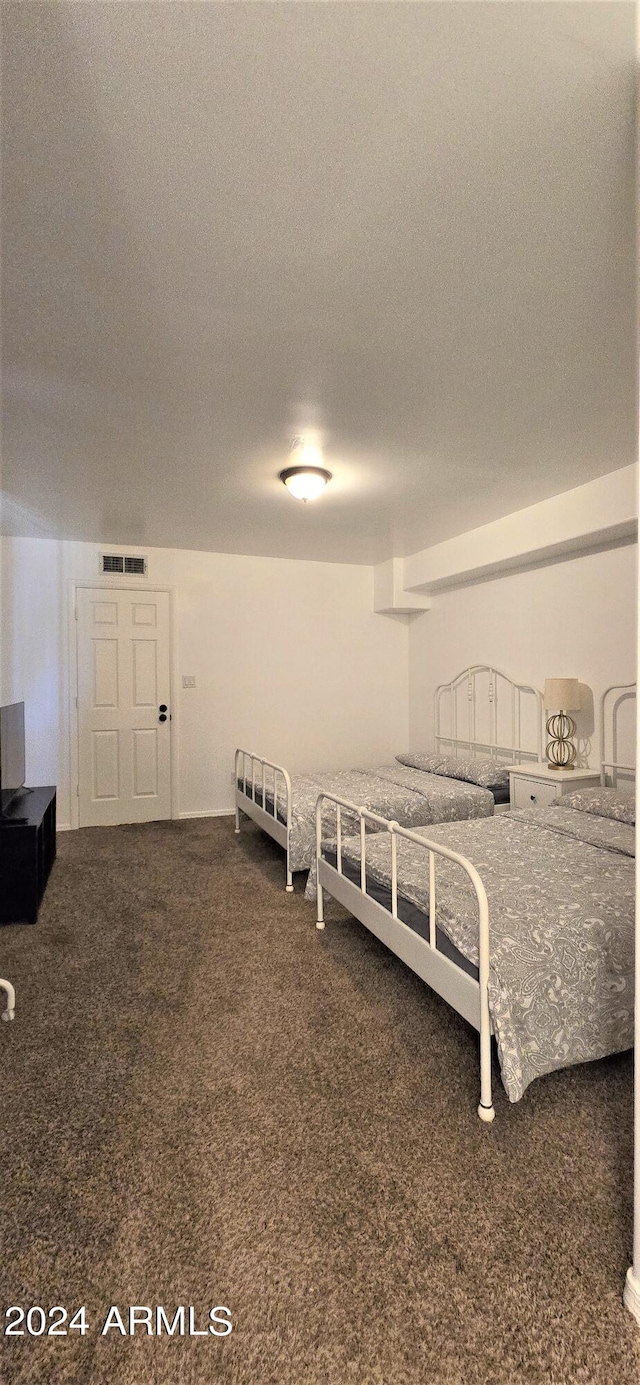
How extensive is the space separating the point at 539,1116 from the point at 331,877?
4.37ft

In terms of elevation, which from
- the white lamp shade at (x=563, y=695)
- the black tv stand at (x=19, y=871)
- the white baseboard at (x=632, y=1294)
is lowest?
the white baseboard at (x=632, y=1294)

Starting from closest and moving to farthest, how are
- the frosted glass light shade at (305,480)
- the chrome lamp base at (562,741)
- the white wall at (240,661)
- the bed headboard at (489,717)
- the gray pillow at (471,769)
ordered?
the frosted glass light shade at (305,480) < the chrome lamp base at (562,741) < the gray pillow at (471,769) < the bed headboard at (489,717) < the white wall at (240,661)

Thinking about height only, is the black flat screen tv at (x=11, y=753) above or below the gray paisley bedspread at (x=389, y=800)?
above

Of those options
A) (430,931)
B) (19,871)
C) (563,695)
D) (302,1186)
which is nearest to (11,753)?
(19,871)

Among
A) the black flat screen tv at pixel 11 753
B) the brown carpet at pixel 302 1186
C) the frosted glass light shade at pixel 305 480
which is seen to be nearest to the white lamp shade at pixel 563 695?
the frosted glass light shade at pixel 305 480

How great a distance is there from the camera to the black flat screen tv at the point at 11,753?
3.49 m

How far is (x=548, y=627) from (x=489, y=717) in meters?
0.94

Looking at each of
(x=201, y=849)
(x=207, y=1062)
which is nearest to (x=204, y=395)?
(x=207, y=1062)

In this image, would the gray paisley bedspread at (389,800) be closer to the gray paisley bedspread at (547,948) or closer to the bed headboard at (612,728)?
the bed headboard at (612,728)

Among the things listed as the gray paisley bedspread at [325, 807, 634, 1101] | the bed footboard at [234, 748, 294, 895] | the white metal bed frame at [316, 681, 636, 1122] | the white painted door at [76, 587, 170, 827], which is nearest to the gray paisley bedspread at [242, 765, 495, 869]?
the bed footboard at [234, 748, 294, 895]

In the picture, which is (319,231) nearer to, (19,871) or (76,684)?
(19,871)

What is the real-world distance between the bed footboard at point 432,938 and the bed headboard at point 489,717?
2.07 m

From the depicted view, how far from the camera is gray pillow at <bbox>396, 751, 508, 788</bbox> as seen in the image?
165 inches

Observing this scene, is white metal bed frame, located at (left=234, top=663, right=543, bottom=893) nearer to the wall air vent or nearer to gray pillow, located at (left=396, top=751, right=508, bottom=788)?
gray pillow, located at (left=396, top=751, right=508, bottom=788)
